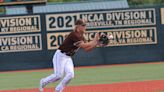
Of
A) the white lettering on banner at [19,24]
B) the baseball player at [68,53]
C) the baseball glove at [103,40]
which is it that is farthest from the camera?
the white lettering on banner at [19,24]

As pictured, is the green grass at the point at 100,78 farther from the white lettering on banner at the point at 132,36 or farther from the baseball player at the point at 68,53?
the baseball player at the point at 68,53

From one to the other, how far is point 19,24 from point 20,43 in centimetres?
85

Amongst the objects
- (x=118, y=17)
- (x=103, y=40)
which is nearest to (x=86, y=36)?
(x=118, y=17)

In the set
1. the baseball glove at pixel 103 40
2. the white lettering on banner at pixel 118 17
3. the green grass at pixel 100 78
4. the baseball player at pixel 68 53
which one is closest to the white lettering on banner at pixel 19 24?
the white lettering on banner at pixel 118 17

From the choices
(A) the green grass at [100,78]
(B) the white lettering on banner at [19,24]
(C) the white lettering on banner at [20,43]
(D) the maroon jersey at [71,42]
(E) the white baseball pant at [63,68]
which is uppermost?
(D) the maroon jersey at [71,42]

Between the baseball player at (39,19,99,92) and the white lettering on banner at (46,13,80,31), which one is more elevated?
the baseball player at (39,19,99,92)

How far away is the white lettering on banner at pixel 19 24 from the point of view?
24.1 metres

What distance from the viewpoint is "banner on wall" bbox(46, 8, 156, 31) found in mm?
24141

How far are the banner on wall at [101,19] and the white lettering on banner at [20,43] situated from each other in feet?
2.58

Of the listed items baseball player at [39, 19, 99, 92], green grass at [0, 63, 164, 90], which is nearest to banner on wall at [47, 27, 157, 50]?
green grass at [0, 63, 164, 90]

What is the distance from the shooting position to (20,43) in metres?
24.2

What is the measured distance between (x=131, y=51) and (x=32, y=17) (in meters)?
4.66

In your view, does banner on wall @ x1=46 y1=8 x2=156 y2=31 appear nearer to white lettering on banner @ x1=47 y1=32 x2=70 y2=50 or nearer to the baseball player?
white lettering on banner @ x1=47 y1=32 x2=70 y2=50

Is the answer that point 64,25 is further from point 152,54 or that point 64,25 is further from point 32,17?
point 152,54
